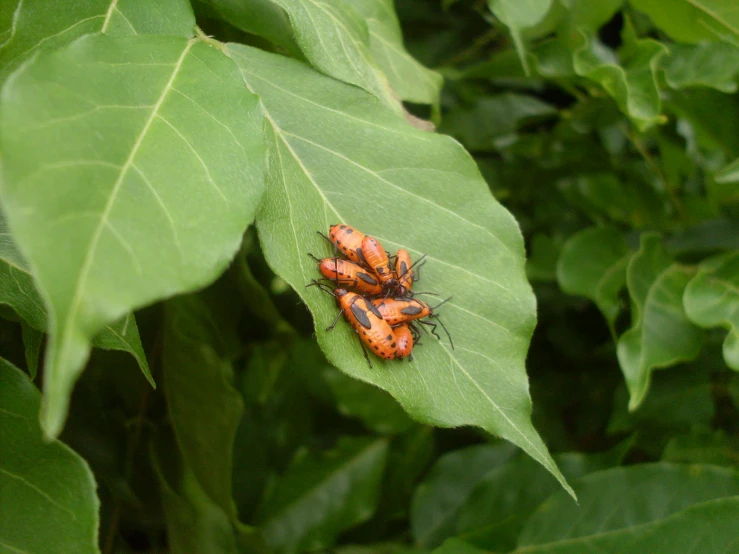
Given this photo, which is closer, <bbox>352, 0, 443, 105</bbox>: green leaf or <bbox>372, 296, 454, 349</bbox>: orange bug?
<bbox>372, 296, 454, 349</bbox>: orange bug

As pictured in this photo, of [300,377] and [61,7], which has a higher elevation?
[61,7]

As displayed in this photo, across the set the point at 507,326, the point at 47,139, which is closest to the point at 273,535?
the point at 507,326

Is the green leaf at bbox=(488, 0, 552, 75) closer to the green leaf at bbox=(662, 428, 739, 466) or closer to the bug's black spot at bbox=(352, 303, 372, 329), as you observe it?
the bug's black spot at bbox=(352, 303, 372, 329)

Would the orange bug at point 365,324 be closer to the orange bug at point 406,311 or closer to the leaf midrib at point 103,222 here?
the orange bug at point 406,311

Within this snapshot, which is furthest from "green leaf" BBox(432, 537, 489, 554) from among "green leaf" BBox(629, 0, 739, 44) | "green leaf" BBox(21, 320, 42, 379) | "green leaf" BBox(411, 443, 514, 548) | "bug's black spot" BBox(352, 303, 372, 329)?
"green leaf" BBox(629, 0, 739, 44)

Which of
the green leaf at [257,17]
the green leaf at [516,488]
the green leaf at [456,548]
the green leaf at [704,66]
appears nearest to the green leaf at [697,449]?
the green leaf at [516,488]

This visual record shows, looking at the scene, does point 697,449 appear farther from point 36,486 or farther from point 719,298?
point 36,486

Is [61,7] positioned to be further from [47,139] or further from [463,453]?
[463,453]

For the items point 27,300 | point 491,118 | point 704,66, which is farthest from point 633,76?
point 27,300
